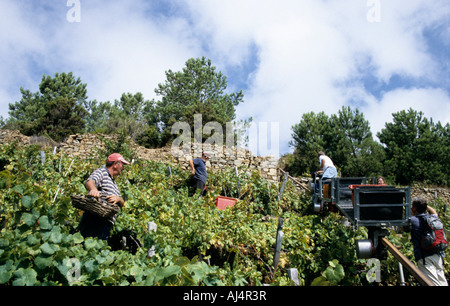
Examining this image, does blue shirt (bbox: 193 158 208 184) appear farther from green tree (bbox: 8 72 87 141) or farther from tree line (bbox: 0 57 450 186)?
green tree (bbox: 8 72 87 141)

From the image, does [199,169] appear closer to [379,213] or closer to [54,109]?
→ [379,213]

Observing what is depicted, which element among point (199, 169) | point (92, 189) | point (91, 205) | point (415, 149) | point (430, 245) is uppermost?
point (415, 149)

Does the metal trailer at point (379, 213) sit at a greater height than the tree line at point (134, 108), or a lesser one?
lesser

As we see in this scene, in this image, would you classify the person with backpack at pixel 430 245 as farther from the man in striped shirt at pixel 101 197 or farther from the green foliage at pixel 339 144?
the green foliage at pixel 339 144

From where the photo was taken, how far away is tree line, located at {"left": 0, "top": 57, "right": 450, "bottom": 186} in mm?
17266

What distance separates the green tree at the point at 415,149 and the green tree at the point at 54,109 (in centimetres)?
1907

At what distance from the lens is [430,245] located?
10.1 feet

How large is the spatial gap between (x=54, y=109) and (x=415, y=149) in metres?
22.1

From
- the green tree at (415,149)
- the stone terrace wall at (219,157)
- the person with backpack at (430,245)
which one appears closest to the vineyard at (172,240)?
the person with backpack at (430,245)

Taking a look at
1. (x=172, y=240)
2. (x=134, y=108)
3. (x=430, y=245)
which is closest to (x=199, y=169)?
(x=172, y=240)

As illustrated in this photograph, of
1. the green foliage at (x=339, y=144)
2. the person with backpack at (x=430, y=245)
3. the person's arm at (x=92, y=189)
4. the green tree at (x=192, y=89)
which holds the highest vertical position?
the green tree at (x=192, y=89)

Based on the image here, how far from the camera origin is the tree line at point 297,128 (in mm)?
17266

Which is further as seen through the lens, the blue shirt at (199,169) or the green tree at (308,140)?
the green tree at (308,140)

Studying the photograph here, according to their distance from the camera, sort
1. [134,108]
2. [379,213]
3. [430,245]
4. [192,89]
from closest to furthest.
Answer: [430,245] < [379,213] < [192,89] < [134,108]
